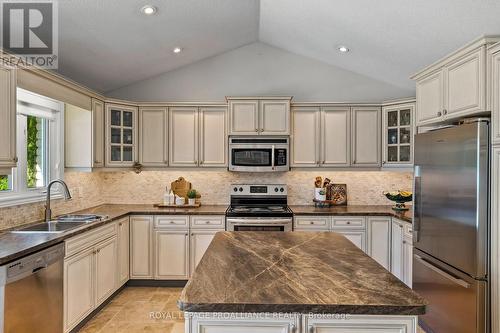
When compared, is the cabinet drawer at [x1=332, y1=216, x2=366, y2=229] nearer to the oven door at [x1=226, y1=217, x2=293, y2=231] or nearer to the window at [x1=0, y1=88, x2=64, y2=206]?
the oven door at [x1=226, y1=217, x2=293, y2=231]

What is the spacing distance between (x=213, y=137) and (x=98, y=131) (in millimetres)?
1409

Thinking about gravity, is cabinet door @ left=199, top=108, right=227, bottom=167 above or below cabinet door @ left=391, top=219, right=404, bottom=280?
above

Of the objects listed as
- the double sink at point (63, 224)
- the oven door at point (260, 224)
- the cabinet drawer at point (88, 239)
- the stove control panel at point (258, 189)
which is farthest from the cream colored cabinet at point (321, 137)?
the double sink at point (63, 224)

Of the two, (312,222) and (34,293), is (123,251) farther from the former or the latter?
(312,222)

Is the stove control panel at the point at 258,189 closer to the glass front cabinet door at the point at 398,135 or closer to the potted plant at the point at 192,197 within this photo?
the potted plant at the point at 192,197

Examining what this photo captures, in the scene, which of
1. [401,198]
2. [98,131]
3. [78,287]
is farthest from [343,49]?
[78,287]

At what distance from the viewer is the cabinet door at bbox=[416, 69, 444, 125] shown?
2.60 meters

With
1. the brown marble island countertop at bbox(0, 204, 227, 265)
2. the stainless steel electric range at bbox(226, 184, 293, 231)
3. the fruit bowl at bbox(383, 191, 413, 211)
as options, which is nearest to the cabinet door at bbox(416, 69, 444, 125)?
the fruit bowl at bbox(383, 191, 413, 211)

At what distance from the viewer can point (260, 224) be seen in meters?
3.69

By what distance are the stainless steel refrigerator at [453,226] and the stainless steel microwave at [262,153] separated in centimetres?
161

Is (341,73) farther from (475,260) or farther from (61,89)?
(61,89)

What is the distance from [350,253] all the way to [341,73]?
10.3ft

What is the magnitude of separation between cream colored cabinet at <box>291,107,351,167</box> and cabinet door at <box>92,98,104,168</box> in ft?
7.99

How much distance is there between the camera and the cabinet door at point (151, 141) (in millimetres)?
4105
